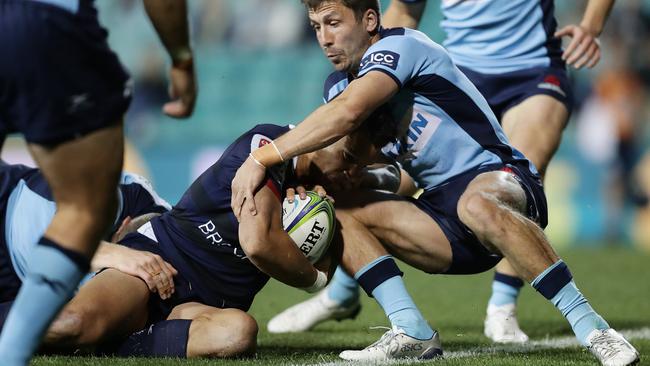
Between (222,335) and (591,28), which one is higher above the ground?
(591,28)

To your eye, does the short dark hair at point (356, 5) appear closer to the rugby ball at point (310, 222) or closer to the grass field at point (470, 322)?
the rugby ball at point (310, 222)

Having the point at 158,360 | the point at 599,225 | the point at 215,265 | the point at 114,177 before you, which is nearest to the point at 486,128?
the point at 215,265

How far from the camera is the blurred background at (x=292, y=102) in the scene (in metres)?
13.4

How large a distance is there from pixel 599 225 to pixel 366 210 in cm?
890

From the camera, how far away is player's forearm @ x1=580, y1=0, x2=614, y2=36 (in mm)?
6289

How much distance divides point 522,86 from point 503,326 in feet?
4.83

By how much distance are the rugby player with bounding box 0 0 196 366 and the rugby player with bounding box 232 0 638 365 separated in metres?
1.22

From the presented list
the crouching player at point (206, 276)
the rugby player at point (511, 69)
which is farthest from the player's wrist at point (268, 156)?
the rugby player at point (511, 69)

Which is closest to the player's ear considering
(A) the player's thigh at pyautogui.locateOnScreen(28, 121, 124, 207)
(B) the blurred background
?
(A) the player's thigh at pyautogui.locateOnScreen(28, 121, 124, 207)

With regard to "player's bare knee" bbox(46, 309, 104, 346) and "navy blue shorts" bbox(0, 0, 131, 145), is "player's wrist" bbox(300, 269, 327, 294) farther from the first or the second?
"navy blue shorts" bbox(0, 0, 131, 145)

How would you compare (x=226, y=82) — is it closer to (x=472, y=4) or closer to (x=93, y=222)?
(x=472, y=4)

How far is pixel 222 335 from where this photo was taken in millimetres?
4617

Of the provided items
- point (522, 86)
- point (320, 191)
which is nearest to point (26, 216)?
point (320, 191)

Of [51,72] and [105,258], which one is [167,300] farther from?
[51,72]
